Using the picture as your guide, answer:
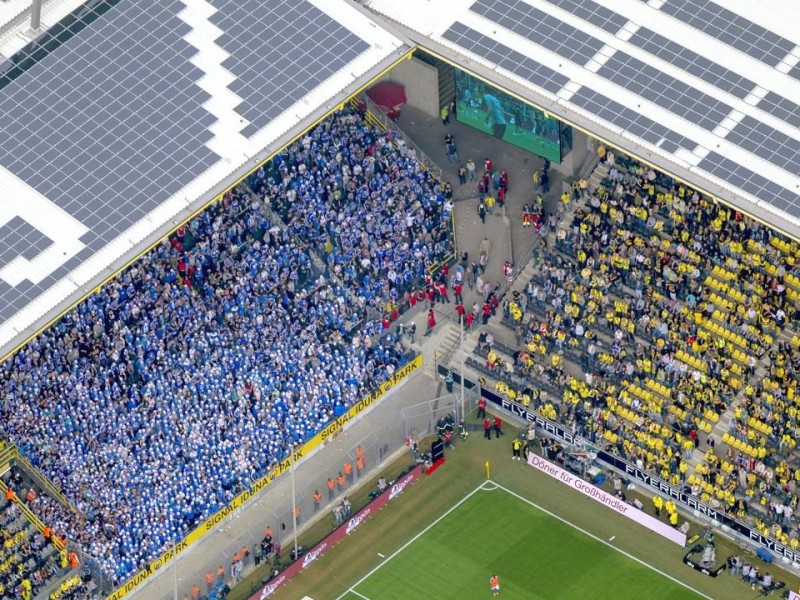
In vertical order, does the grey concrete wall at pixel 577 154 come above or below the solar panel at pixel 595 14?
above

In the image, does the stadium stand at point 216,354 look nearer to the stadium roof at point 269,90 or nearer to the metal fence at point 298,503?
the metal fence at point 298,503

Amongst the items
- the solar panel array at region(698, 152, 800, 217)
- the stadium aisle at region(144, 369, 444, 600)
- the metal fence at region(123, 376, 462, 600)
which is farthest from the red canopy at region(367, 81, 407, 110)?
the solar panel array at region(698, 152, 800, 217)

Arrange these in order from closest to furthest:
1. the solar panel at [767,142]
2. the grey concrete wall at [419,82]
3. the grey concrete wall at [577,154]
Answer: the solar panel at [767,142] → the grey concrete wall at [577,154] → the grey concrete wall at [419,82]

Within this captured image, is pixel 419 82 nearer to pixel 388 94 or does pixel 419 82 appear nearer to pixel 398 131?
pixel 388 94

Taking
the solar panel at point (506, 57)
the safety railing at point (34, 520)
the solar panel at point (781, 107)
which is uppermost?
the solar panel at point (781, 107)

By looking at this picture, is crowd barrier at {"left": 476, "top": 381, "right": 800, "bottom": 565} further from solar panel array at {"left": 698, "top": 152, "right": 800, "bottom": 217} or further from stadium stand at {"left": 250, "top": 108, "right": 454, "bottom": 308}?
solar panel array at {"left": 698, "top": 152, "right": 800, "bottom": 217}

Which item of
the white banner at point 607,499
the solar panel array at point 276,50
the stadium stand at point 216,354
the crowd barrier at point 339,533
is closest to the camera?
the crowd barrier at point 339,533

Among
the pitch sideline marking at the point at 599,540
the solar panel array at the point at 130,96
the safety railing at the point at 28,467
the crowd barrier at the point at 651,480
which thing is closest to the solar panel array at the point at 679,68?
the solar panel array at the point at 130,96
